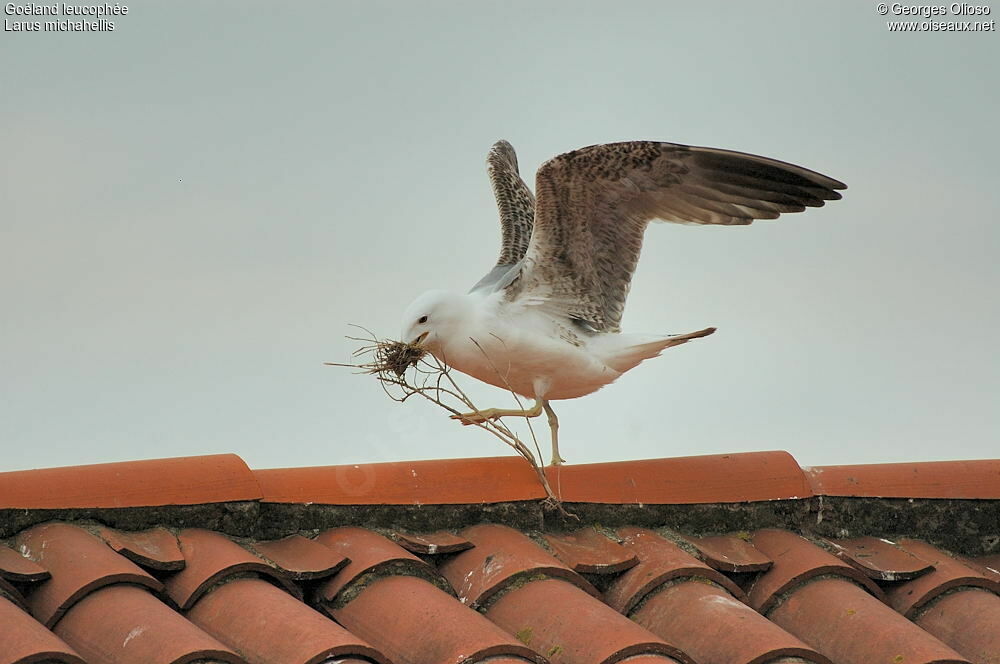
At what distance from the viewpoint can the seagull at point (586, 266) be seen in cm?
495

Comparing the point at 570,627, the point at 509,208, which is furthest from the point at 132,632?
the point at 509,208

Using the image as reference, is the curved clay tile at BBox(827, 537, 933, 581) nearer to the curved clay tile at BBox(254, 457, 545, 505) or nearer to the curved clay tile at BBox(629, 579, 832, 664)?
the curved clay tile at BBox(629, 579, 832, 664)

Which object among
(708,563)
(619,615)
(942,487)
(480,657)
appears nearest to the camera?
(480,657)

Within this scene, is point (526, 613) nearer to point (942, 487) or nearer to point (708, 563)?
point (708, 563)

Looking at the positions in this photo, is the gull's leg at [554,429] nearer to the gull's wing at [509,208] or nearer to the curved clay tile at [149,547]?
the gull's wing at [509,208]

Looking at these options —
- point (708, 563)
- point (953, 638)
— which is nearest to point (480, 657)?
point (708, 563)

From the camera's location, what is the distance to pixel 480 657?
2506 mm

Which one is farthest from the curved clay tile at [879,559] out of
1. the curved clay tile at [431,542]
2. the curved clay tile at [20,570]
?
the curved clay tile at [20,570]

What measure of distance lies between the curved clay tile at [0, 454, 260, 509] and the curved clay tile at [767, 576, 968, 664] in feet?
4.56

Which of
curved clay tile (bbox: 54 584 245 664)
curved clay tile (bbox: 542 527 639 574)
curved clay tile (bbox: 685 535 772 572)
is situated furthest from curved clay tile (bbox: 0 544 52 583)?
curved clay tile (bbox: 685 535 772 572)

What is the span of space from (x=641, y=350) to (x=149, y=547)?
2.78 metres

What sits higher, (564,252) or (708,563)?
(564,252)

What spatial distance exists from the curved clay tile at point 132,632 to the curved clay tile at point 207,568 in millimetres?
122

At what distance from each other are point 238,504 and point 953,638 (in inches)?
71.7
